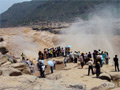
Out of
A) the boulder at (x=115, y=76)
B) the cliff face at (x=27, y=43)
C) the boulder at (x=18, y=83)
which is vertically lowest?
the boulder at (x=115, y=76)

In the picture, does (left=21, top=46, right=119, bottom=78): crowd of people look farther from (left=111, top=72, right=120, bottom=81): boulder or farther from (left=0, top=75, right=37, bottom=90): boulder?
(left=0, top=75, right=37, bottom=90): boulder

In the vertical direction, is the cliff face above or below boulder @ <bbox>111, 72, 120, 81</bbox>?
above

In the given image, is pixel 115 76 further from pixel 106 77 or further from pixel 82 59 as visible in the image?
pixel 82 59

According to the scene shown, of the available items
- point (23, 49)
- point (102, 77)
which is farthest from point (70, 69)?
point (23, 49)

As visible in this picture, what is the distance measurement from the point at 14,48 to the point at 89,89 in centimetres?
1805

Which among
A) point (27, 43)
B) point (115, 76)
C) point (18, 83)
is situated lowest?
point (115, 76)

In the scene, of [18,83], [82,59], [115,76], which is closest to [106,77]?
[115,76]

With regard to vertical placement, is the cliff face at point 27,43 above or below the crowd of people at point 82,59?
above

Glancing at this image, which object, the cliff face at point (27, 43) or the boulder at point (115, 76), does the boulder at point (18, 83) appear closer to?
the boulder at point (115, 76)

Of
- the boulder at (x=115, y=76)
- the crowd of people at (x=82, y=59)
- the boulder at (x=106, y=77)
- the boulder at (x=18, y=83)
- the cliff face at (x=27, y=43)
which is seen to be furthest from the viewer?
the cliff face at (x=27, y=43)

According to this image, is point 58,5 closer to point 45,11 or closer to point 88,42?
point 45,11

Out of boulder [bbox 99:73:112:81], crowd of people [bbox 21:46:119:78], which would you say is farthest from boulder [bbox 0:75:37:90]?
boulder [bbox 99:73:112:81]

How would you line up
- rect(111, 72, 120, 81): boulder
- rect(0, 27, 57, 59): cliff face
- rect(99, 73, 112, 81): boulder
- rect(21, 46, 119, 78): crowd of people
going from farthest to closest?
1. rect(0, 27, 57, 59): cliff face
2. rect(21, 46, 119, 78): crowd of people
3. rect(111, 72, 120, 81): boulder
4. rect(99, 73, 112, 81): boulder

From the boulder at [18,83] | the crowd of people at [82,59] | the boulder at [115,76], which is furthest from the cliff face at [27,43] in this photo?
the boulder at [18,83]
